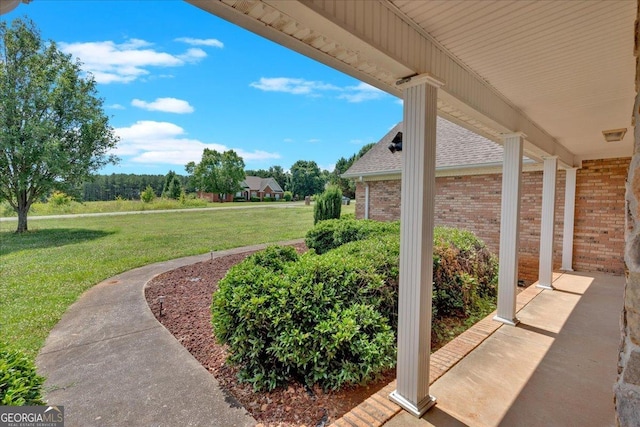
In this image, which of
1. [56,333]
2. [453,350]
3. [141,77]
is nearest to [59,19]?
[141,77]

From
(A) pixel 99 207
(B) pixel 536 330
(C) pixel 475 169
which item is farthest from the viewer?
(A) pixel 99 207

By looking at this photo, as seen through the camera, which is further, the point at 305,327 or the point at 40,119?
the point at 40,119

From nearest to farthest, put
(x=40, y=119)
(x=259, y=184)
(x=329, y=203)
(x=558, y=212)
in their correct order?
1. (x=558, y=212)
2. (x=329, y=203)
3. (x=40, y=119)
4. (x=259, y=184)

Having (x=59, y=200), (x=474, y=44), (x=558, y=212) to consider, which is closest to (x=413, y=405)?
(x=474, y=44)

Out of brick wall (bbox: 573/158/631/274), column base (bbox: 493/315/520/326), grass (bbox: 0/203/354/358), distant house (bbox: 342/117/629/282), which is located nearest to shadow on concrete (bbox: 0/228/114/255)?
grass (bbox: 0/203/354/358)

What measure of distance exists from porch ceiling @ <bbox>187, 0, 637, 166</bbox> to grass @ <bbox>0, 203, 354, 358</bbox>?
126 inches

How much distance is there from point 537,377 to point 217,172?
40330 millimetres

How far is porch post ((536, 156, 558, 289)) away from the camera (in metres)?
5.46

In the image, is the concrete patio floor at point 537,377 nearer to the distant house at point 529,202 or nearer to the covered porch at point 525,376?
the covered porch at point 525,376

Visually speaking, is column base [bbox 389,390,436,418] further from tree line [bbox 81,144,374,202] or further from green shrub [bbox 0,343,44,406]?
tree line [bbox 81,144,374,202]

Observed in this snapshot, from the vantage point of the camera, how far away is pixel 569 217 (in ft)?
23.4

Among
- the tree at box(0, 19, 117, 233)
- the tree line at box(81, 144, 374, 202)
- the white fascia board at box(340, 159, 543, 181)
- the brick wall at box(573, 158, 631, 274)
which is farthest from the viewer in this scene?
the tree line at box(81, 144, 374, 202)

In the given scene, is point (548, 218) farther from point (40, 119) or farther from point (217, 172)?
point (217, 172)

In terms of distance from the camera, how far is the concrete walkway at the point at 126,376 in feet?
7.82
